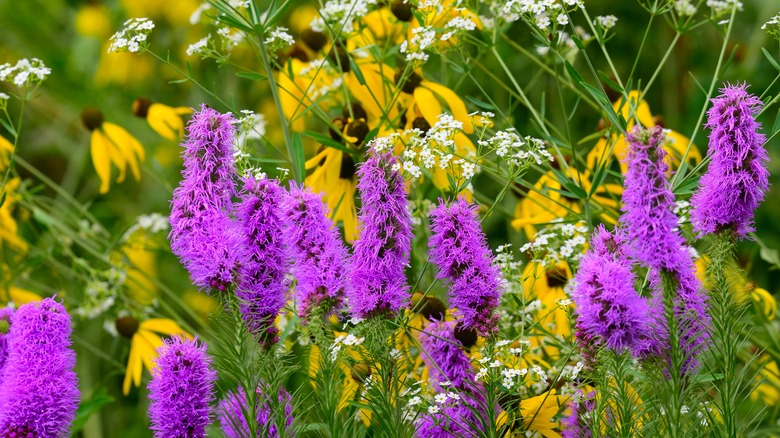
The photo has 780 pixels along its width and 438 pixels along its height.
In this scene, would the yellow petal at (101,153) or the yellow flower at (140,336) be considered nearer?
the yellow flower at (140,336)

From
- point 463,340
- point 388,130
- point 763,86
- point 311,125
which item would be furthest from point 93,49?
point 463,340

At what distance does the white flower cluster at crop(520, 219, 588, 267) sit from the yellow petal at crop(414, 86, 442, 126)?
31cm

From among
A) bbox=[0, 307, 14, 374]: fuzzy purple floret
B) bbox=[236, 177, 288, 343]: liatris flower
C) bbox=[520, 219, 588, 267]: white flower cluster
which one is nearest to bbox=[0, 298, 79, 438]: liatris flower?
bbox=[0, 307, 14, 374]: fuzzy purple floret

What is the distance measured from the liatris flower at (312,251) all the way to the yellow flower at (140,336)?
2.93 ft

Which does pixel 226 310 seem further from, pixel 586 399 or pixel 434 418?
pixel 586 399

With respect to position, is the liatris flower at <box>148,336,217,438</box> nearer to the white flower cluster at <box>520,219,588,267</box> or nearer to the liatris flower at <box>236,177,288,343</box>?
the liatris flower at <box>236,177,288,343</box>

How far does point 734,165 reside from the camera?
145 cm

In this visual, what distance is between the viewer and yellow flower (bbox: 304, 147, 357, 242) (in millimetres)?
2186

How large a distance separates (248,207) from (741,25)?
10.1 ft

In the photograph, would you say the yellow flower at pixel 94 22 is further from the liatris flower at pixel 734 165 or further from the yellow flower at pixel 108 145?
the liatris flower at pixel 734 165

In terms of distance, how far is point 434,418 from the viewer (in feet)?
5.03

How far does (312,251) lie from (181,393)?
0.85 ft

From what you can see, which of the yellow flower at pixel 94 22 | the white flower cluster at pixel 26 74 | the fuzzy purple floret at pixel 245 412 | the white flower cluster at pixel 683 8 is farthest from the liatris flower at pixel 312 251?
the yellow flower at pixel 94 22

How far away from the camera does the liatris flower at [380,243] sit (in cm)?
146
